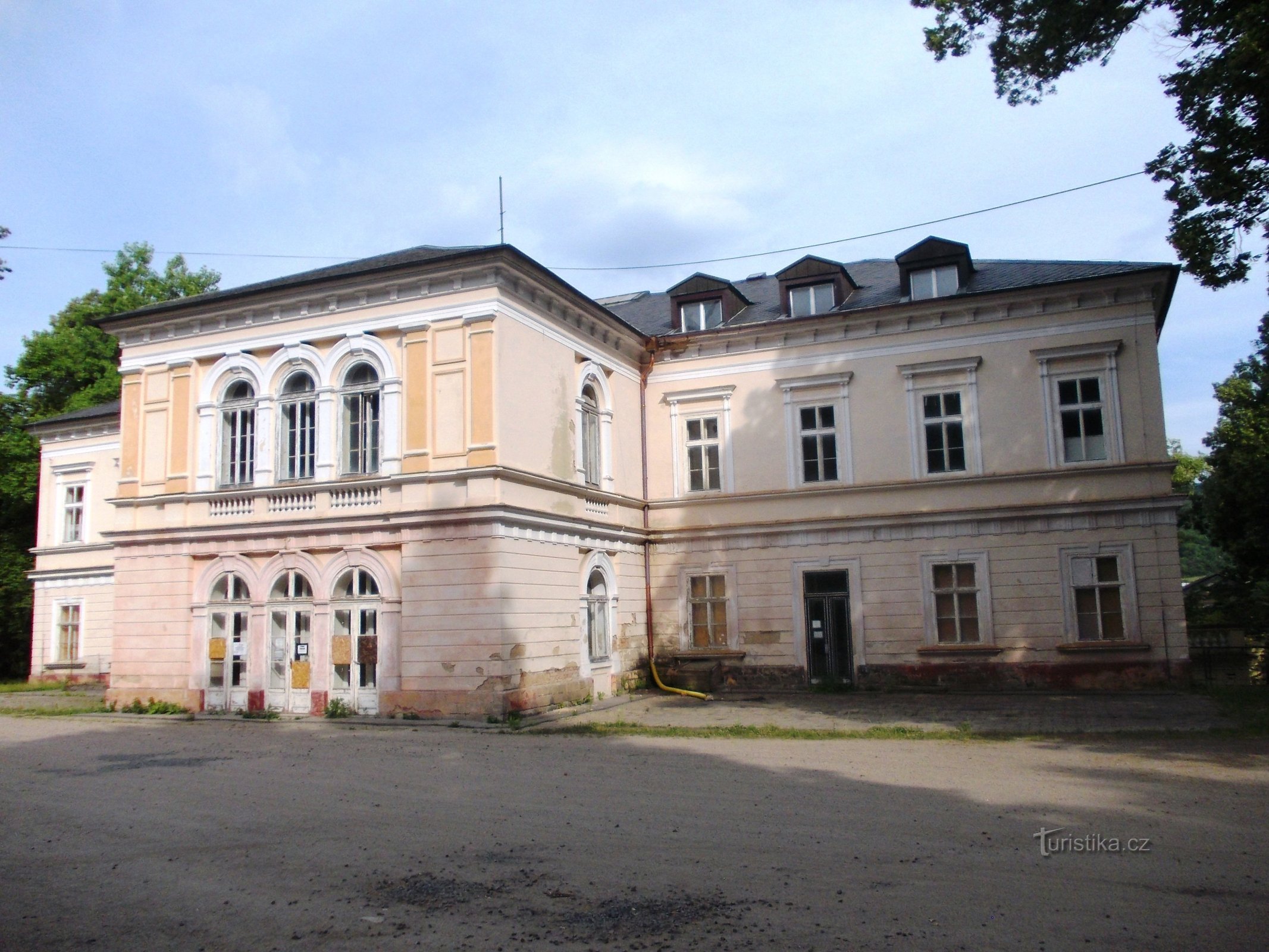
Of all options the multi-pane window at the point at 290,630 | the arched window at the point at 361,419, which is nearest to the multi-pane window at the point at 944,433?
the arched window at the point at 361,419

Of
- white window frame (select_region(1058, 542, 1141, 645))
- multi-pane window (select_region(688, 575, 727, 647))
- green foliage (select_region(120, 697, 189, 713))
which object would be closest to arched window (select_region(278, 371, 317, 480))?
green foliage (select_region(120, 697, 189, 713))

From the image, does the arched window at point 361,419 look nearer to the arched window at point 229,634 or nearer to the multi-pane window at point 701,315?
the arched window at point 229,634

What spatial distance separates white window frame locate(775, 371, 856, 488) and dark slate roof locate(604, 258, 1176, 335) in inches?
59.2

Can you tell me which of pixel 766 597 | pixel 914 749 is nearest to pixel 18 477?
pixel 766 597

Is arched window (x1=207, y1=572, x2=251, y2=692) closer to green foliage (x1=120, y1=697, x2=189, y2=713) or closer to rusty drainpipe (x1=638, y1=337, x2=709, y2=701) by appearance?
green foliage (x1=120, y1=697, x2=189, y2=713)

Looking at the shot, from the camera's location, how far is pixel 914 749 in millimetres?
12383

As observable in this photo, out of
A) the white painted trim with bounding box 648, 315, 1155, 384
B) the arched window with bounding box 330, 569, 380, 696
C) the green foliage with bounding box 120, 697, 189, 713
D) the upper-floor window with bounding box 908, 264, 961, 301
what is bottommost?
the green foliage with bounding box 120, 697, 189, 713

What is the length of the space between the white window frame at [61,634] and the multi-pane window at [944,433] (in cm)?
2446

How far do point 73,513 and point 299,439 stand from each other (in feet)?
50.7

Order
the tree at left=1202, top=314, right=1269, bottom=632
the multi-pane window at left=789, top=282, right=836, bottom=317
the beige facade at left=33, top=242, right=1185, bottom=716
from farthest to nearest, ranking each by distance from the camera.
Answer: the tree at left=1202, top=314, right=1269, bottom=632, the multi-pane window at left=789, top=282, right=836, bottom=317, the beige facade at left=33, top=242, right=1185, bottom=716

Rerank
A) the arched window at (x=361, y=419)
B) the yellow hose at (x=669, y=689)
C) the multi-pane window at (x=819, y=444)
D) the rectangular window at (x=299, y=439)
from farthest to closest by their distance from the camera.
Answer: the multi-pane window at (x=819, y=444) < the yellow hose at (x=669, y=689) < the rectangular window at (x=299, y=439) < the arched window at (x=361, y=419)

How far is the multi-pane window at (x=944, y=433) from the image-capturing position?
20.4 metres

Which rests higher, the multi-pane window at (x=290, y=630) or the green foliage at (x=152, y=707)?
the multi-pane window at (x=290, y=630)

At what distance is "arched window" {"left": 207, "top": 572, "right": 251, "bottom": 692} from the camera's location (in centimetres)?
1842
